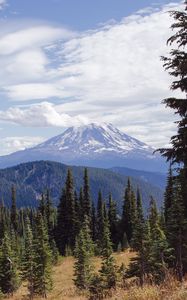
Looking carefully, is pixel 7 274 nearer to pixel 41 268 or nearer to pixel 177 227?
pixel 41 268

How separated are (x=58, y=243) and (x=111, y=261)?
50.0 metres

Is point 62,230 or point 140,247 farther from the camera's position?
point 62,230

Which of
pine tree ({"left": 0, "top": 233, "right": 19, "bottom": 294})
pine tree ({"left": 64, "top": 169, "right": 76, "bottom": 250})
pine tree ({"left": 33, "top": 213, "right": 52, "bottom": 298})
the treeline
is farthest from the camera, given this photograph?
pine tree ({"left": 64, "top": 169, "right": 76, "bottom": 250})

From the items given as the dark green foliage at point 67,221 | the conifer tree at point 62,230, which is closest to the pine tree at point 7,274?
the dark green foliage at point 67,221

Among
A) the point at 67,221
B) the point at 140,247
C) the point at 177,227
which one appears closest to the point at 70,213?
the point at 67,221

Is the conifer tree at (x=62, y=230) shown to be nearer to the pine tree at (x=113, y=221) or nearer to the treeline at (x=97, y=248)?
the treeline at (x=97, y=248)

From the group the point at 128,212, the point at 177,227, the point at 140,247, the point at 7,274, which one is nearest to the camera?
the point at 177,227

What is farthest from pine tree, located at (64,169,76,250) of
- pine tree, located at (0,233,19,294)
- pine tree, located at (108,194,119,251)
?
pine tree, located at (0,233,19,294)

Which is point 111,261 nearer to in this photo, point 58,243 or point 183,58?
point 183,58

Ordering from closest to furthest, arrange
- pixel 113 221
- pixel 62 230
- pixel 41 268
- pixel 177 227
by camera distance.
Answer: pixel 177 227
pixel 41 268
pixel 62 230
pixel 113 221

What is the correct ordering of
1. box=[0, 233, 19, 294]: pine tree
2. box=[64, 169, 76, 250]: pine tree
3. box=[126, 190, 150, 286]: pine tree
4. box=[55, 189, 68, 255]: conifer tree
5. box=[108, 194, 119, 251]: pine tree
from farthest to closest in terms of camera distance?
box=[108, 194, 119, 251]: pine tree, box=[55, 189, 68, 255]: conifer tree, box=[64, 169, 76, 250]: pine tree, box=[0, 233, 19, 294]: pine tree, box=[126, 190, 150, 286]: pine tree

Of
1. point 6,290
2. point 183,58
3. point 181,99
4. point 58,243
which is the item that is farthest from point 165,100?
point 58,243

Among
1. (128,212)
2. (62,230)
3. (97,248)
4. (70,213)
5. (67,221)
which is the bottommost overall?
(97,248)

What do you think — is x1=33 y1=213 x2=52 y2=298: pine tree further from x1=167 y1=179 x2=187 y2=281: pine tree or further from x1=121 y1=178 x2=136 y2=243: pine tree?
x1=121 y1=178 x2=136 y2=243: pine tree
